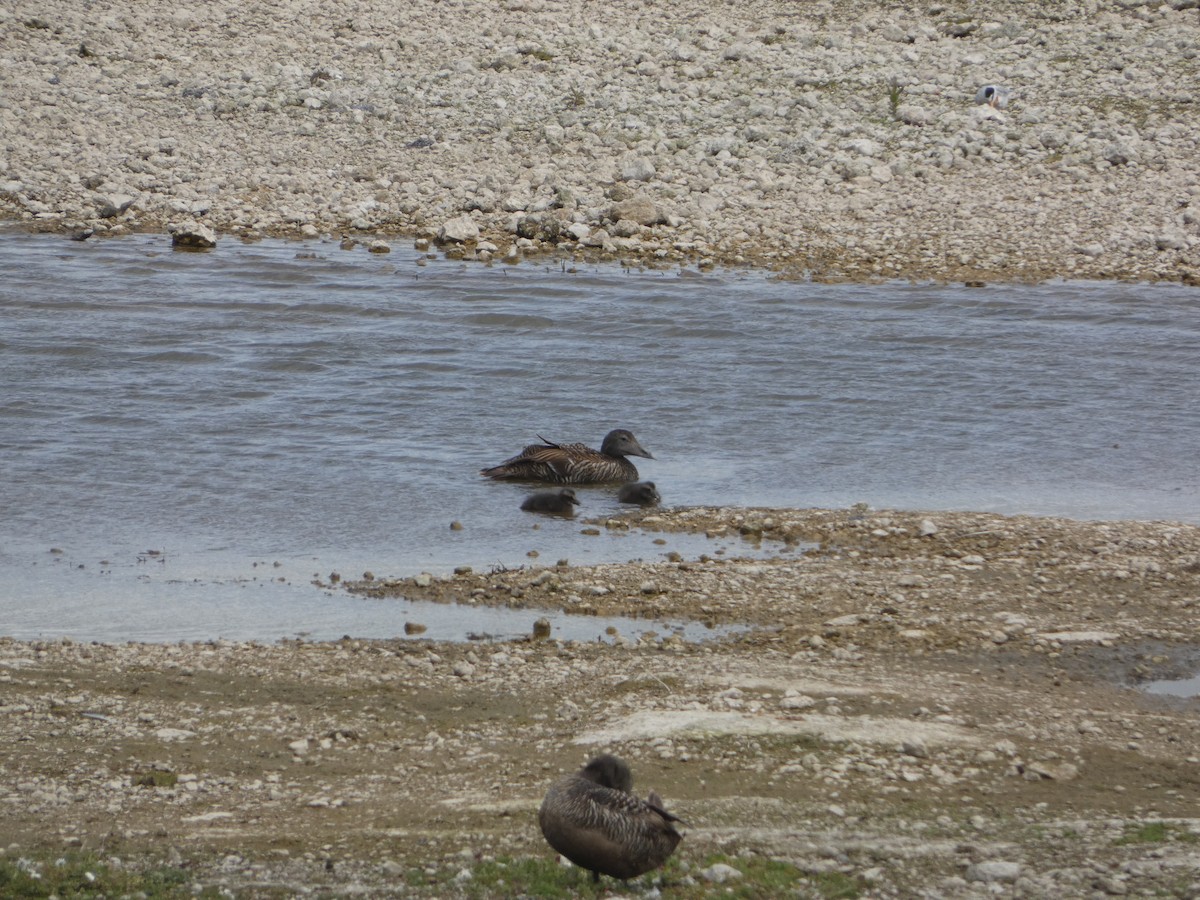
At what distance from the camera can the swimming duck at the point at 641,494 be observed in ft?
42.6

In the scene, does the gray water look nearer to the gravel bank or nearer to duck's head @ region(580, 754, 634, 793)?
the gravel bank

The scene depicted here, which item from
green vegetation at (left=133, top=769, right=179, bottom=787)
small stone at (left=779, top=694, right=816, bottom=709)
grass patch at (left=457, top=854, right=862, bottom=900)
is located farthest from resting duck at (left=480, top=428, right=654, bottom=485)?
grass patch at (left=457, top=854, right=862, bottom=900)

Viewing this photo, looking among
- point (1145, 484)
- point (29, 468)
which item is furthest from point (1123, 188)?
point (29, 468)

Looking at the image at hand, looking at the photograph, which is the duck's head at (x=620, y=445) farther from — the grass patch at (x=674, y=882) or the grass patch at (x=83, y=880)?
the grass patch at (x=83, y=880)

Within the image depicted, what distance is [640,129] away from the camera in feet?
81.5

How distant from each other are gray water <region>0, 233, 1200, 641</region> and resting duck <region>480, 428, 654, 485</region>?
0.67 feet

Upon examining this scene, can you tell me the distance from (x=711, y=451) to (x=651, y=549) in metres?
3.02

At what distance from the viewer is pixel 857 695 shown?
874cm

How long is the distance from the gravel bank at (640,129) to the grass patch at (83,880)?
15.4m

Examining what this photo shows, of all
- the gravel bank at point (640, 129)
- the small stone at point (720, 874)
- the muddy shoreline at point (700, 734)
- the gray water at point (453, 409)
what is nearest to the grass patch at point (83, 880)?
the muddy shoreline at point (700, 734)

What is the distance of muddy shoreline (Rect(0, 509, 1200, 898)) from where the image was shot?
6.69 metres

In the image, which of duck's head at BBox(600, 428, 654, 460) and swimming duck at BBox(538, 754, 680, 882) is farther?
duck's head at BBox(600, 428, 654, 460)

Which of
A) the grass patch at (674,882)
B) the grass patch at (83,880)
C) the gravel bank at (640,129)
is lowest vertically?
the grass patch at (83,880)

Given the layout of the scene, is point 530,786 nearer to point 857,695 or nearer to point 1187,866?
point 857,695
